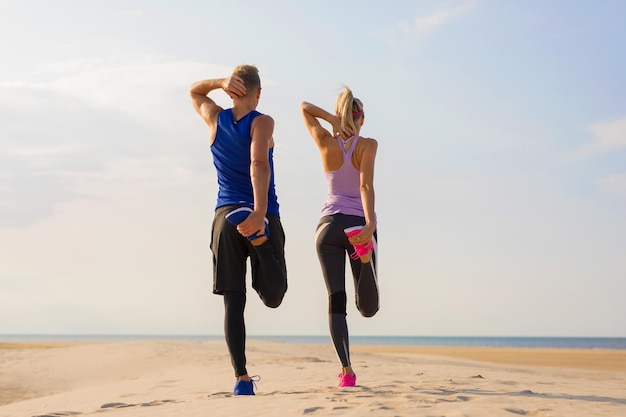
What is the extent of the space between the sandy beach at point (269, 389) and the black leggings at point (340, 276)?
535 mm

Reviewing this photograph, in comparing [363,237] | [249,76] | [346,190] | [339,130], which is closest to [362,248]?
[363,237]

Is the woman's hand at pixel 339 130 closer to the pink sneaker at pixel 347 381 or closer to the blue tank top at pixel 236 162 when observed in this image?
the blue tank top at pixel 236 162

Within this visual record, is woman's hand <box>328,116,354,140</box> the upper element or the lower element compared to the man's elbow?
upper

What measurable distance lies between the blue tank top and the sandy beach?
1.63m

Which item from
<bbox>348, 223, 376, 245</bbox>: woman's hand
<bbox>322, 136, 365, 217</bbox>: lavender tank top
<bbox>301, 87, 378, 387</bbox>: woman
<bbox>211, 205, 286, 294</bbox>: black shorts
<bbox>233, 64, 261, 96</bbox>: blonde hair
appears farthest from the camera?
<bbox>322, 136, 365, 217</bbox>: lavender tank top

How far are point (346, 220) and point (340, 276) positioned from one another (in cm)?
52

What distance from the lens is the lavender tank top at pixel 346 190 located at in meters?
6.05

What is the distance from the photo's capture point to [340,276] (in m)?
6.09

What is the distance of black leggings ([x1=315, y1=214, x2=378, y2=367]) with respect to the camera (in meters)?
5.99

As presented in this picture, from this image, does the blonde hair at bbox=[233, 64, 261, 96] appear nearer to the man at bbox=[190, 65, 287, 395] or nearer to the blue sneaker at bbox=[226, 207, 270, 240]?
the man at bbox=[190, 65, 287, 395]

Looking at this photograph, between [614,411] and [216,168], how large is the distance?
3729 millimetres

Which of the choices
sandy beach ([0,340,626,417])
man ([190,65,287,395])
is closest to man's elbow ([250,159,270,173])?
man ([190,65,287,395])

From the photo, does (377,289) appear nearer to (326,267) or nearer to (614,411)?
(326,267)

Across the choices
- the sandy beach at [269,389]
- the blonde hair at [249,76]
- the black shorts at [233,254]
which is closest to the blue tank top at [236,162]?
the black shorts at [233,254]
